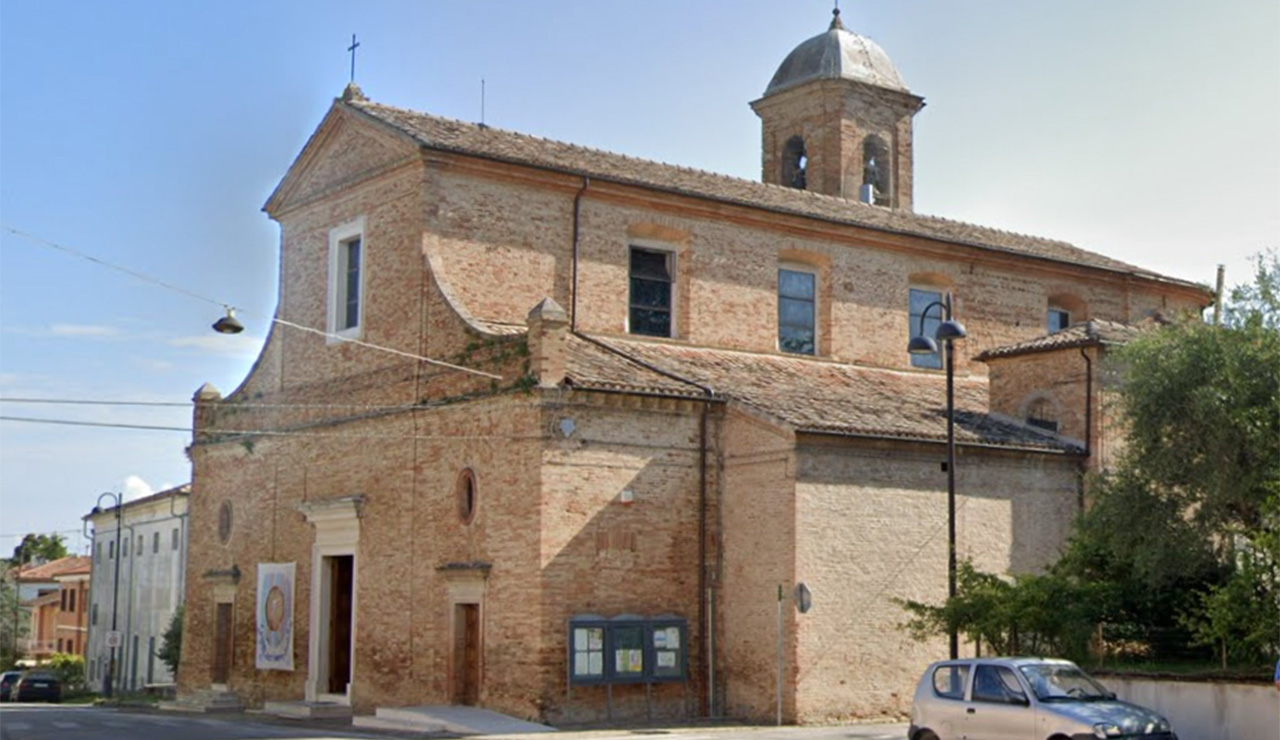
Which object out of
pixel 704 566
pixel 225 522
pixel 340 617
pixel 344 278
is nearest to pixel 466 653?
pixel 704 566

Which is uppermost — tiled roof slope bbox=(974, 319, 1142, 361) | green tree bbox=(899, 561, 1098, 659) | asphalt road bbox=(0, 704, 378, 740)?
tiled roof slope bbox=(974, 319, 1142, 361)

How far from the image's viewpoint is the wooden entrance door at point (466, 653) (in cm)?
2453

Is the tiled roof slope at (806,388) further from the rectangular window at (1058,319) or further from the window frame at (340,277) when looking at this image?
the window frame at (340,277)

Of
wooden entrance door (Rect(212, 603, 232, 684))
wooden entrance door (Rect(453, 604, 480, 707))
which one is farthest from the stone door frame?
wooden entrance door (Rect(212, 603, 232, 684))

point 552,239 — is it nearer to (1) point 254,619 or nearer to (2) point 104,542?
(1) point 254,619

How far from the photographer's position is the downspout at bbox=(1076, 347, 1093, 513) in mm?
27859

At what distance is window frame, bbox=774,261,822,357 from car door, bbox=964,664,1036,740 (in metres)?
13.8

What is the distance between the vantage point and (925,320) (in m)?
32.6

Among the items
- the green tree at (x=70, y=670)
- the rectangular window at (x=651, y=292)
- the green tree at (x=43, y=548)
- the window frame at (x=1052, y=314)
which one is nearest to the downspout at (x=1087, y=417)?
the window frame at (x=1052, y=314)

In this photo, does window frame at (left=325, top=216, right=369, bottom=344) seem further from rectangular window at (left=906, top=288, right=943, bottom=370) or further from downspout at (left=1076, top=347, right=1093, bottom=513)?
downspout at (left=1076, top=347, right=1093, bottom=513)

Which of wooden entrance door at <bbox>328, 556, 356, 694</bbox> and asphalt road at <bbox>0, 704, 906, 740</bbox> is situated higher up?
wooden entrance door at <bbox>328, 556, 356, 694</bbox>

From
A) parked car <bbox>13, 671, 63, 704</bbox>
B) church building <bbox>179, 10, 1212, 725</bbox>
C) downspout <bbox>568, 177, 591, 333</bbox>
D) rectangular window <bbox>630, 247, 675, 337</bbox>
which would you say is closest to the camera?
church building <bbox>179, 10, 1212, 725</bbox>

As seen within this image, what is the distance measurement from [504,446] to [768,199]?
31.9 feet

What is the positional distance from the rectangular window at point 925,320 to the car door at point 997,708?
15.7m
